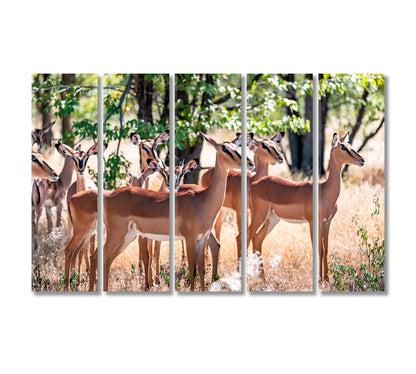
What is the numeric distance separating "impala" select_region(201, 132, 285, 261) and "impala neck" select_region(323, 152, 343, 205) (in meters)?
0.47

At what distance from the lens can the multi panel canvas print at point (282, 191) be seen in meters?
6.98

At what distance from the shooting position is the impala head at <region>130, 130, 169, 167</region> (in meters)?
7.10

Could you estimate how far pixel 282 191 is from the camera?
7.11m

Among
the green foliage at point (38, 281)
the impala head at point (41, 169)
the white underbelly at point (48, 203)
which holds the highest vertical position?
the impala head at point (41, 169)

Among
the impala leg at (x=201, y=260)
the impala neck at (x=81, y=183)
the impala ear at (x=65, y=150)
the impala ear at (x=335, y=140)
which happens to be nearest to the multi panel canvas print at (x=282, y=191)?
the impala ear at (x=335, y=140)

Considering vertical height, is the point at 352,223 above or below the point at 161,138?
below

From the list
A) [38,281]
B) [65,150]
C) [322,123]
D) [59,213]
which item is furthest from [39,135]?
[322,123]

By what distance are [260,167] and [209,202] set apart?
574 millimetres

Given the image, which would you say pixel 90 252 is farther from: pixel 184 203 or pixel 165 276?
pixel 184 203

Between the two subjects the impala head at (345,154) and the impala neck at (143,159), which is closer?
the impala head at (345,154)

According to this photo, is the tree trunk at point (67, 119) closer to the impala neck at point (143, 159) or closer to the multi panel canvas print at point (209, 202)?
the impala neck at point (143, 159)

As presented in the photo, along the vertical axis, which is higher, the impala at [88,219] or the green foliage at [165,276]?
the impala at [88,219]
